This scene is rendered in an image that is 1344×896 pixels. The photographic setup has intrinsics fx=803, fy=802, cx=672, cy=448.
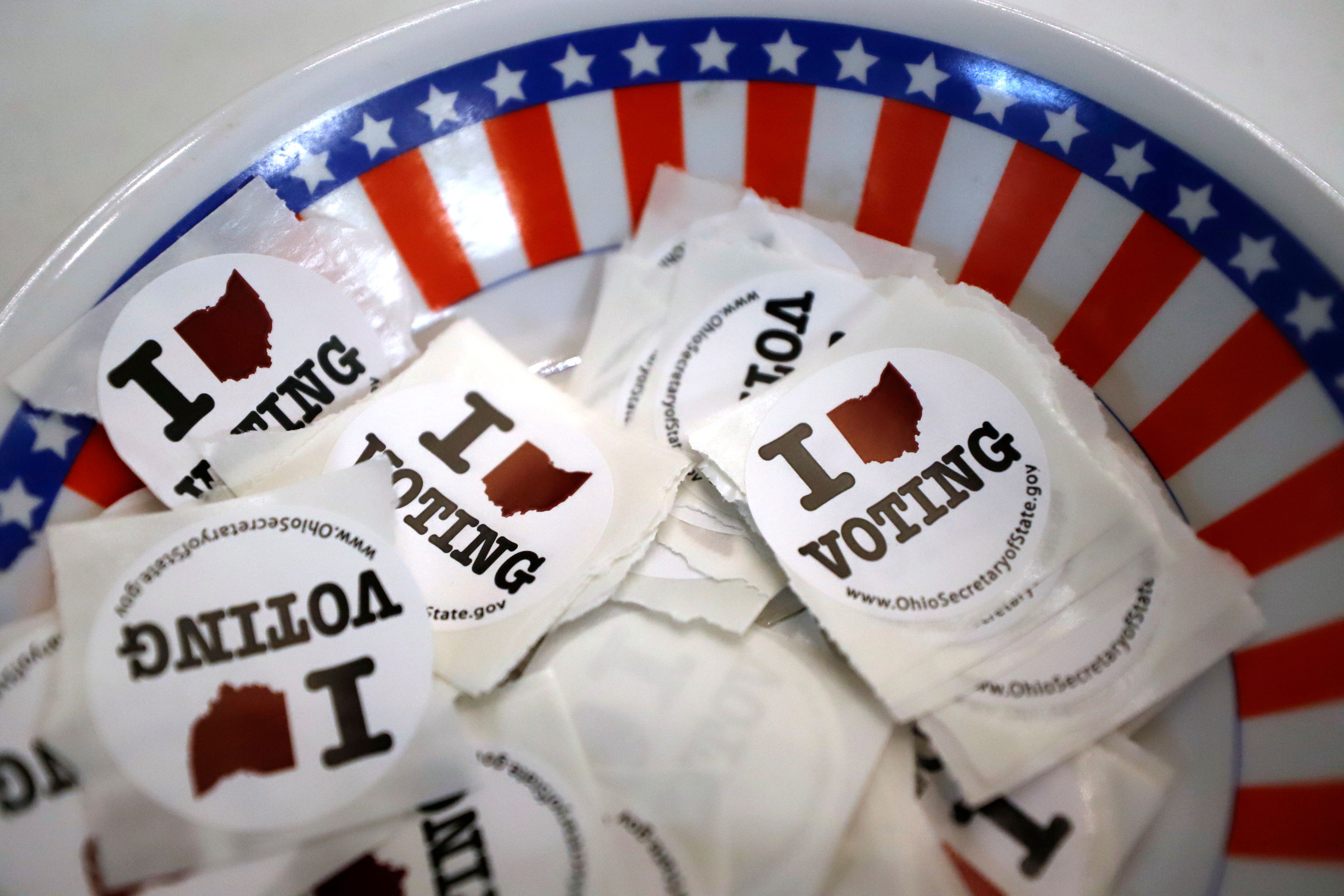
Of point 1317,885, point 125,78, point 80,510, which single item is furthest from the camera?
point 125,78

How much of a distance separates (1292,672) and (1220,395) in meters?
0.19

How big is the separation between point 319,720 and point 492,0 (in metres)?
0.53

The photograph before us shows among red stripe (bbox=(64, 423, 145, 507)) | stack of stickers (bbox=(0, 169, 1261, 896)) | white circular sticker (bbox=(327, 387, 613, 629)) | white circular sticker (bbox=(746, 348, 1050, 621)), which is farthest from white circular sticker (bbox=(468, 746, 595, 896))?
red stripe (bbox=(64, 423, 145, 507))

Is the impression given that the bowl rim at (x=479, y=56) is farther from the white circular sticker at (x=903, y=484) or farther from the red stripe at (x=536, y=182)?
the white circular sticker at (x=903, y=484)

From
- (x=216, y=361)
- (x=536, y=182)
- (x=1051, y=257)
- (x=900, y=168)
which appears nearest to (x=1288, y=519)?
(x=1051, y=257)

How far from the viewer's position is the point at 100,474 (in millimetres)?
586

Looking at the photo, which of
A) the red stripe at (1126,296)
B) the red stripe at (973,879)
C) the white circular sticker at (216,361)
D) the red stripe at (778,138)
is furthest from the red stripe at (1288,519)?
the white circular sticker at (216,361)

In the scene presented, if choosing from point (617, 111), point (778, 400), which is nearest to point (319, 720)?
point (778, 400)

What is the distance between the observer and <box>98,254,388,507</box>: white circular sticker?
1.89 ft

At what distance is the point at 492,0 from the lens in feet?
1.95

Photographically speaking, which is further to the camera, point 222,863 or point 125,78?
point 125,78

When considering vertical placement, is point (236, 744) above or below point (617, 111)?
below

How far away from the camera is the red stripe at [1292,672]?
506 mm

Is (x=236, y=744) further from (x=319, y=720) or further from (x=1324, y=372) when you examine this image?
(x=1324, y=372)
